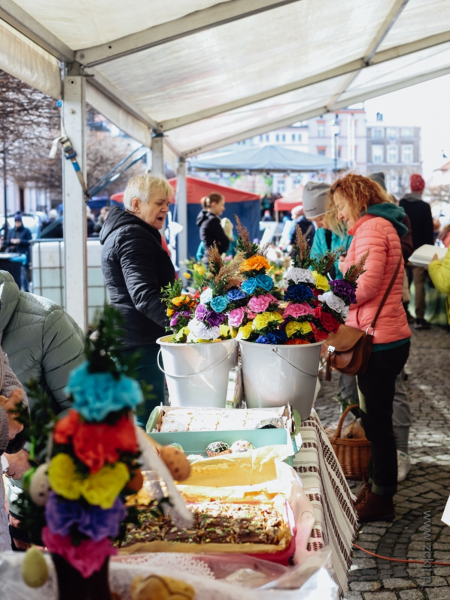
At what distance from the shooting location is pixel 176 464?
1.06 meters

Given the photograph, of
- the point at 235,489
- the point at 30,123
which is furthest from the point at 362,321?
the point at 30,123

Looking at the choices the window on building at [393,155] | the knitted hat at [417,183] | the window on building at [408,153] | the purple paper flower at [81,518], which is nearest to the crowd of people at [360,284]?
the purple paper flower at [81,518]

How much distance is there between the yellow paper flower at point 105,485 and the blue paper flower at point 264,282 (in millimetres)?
1527

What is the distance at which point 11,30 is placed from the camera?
121 inches

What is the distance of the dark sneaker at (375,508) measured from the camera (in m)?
3.42

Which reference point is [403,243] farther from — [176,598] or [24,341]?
[176,598]

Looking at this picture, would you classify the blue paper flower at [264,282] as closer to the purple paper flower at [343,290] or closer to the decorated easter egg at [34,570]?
the purple paper flower at [343,290]

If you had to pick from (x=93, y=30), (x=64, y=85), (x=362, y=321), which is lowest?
(x=362, y=321)

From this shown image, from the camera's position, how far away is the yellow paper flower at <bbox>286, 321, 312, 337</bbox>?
2295 millimetres

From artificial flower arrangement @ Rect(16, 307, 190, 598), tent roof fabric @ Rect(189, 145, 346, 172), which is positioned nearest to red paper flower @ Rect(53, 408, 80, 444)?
artificial flower arrangement @ Rect(16, 307, 190, 598)

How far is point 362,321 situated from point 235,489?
1.78 m

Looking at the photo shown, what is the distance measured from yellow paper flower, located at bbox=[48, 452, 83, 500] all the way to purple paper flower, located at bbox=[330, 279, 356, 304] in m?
1.67

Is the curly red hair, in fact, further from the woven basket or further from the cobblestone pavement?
the cobblestone pavement

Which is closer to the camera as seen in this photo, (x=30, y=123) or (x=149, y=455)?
(x=149, y=455)
